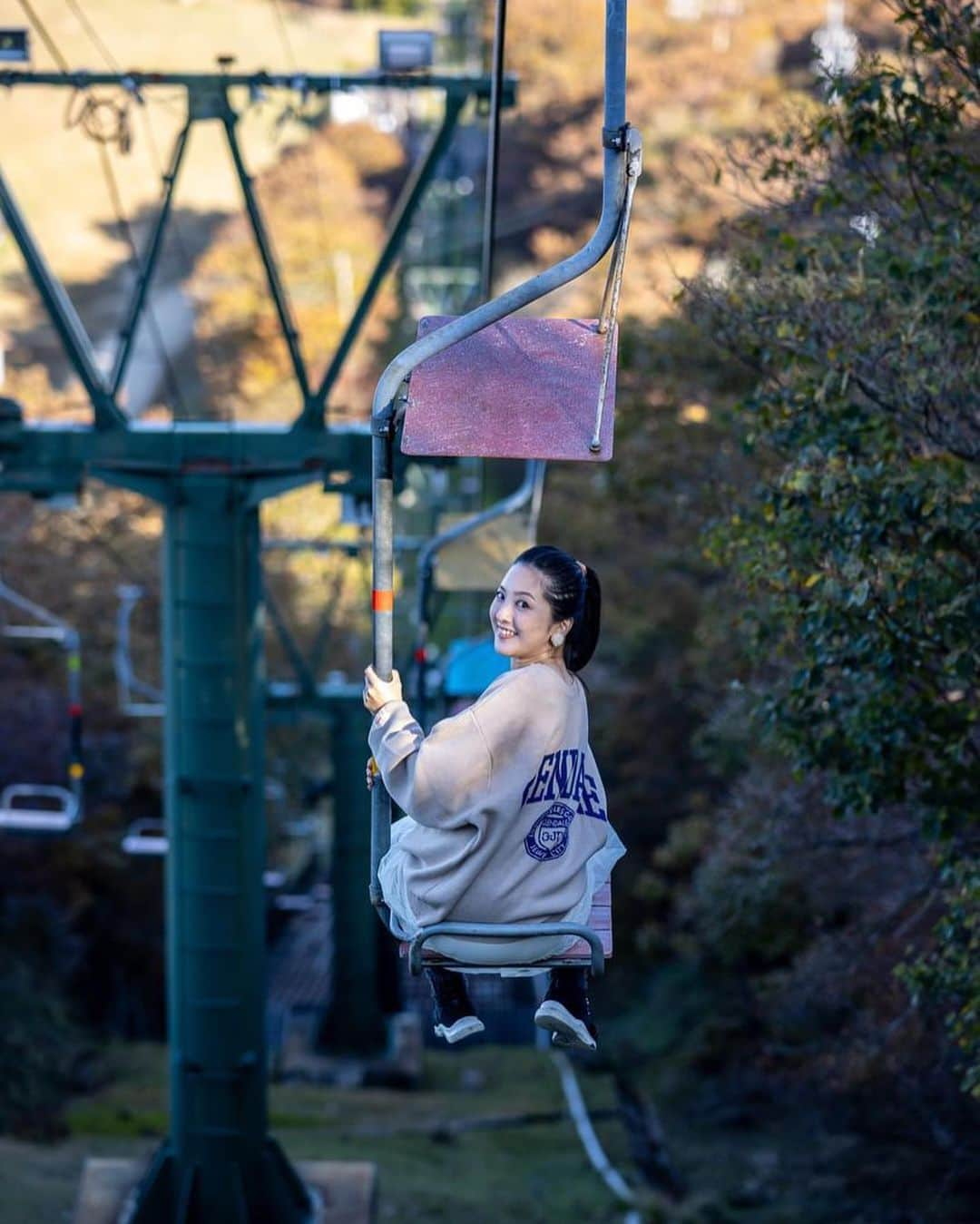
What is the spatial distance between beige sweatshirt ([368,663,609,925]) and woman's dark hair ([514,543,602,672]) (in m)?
0.13

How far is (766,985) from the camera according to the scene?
555 inches

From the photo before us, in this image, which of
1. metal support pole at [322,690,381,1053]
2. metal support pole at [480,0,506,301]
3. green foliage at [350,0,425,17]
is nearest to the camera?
metal support pole at [480,0,506,301]

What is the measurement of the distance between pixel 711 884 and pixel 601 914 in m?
7.09

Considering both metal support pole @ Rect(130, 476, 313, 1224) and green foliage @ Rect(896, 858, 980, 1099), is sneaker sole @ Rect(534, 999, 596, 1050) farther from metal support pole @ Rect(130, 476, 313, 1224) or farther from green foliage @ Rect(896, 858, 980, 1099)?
metal support pole @ Rect(130, 476, 313, 1224)

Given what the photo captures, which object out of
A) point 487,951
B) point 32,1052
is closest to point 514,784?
point 487,951

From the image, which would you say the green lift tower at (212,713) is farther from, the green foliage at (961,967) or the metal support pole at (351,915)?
the metal support pole at (351,915)

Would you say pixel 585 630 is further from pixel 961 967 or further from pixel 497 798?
pixel 961 967

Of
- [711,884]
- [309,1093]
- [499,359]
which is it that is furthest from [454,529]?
[309,1093]

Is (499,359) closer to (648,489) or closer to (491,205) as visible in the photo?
(491,205)

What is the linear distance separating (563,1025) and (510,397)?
1791 mm

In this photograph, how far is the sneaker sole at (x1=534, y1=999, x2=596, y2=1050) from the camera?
547 cm

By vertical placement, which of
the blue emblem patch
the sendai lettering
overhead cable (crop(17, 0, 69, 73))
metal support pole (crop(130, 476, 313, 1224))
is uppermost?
overhead cable (crop(17, 0, 69, 73))

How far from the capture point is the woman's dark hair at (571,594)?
17.8 ft

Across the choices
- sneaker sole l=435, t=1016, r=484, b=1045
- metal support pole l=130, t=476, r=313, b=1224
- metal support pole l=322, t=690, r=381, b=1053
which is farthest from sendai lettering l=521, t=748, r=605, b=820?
metal support pole l=322, t=690, r=381, b=1053
